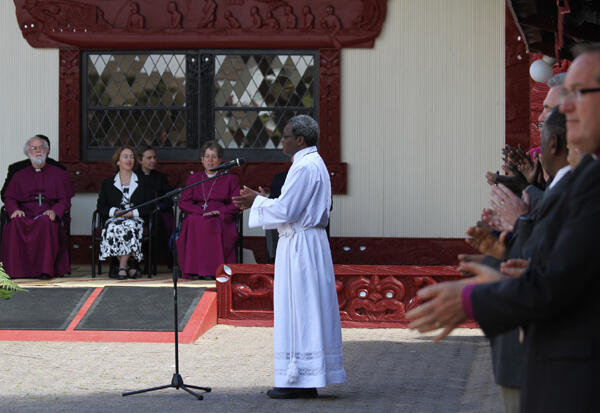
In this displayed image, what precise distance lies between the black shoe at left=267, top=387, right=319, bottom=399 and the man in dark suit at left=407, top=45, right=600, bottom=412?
4.32m

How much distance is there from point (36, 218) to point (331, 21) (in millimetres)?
4021

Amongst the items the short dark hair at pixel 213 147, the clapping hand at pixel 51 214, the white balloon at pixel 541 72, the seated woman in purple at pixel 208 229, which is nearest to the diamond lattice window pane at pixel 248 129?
the short dark hair at pixel 213 147

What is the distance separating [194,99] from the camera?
40.6 feet

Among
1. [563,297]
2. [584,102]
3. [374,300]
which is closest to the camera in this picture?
[563,297]

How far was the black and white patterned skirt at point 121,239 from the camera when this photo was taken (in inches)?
441

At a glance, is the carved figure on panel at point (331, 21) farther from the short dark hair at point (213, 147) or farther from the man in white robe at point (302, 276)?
the man in white robe at point (302, 276)

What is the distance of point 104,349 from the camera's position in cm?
881

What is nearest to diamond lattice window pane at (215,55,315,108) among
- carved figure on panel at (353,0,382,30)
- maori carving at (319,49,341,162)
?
maori carving at (319,49,341,162)

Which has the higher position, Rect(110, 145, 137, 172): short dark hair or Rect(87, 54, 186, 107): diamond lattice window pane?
Rect(87, 54, 186, 107): diamond lattice window pane

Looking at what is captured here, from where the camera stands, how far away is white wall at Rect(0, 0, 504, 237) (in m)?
12.1

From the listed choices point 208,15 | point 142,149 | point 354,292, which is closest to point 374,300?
point 354,292

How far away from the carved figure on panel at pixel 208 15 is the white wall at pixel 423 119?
1.59 meters

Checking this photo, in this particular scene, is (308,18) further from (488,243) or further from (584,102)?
(584,102)

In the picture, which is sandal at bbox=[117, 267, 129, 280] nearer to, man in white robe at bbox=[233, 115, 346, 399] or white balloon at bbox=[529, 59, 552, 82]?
man in white robe at bbox=[233, 115, 346, 399]
